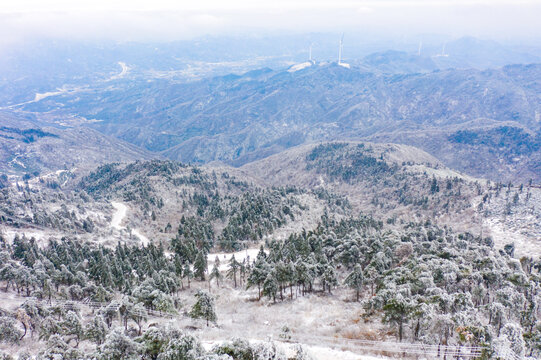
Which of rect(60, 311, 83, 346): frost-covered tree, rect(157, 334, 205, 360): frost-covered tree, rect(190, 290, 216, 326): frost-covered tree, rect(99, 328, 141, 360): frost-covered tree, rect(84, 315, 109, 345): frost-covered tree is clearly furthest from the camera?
rect(190, 290, 216, 326): frost-covered tree

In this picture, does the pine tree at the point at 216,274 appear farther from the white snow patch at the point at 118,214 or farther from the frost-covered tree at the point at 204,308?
the white snow patch at the point at 118,214

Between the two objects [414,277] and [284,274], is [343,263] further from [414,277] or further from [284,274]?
[414,277]

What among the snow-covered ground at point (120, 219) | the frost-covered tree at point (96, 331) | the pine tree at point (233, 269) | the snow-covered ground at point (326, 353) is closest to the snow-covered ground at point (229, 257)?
the pine tree at point (233, 269)

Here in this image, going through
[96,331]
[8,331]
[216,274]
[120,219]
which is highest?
[96,331]

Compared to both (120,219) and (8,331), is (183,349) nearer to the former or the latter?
(8,331)

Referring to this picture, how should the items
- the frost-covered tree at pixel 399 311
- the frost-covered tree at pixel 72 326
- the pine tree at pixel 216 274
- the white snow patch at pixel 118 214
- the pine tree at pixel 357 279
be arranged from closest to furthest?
the frost-covered tree at pixel 399 311 → the frost-covered tree at pixel 72 326 → the pine tree at pixel 357 279 → the pine tree at pixel 216 274 → the white snow patch at pixel 118 214

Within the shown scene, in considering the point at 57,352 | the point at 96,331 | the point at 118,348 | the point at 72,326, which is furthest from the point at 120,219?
the point at 118,348

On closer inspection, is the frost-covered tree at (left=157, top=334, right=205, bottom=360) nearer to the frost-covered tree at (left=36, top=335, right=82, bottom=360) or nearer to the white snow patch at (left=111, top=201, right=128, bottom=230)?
the frost-covered tree at (left=36, top=335, right=82, bottom=360)

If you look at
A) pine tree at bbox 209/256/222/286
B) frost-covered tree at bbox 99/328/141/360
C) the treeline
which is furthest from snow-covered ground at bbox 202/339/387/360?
pine tree at bbox 209/256/222/286

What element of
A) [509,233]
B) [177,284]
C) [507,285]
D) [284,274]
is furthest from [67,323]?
[509,233]

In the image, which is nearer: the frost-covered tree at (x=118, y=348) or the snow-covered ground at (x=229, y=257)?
the frost-covered tree at (x=118, y=348)
